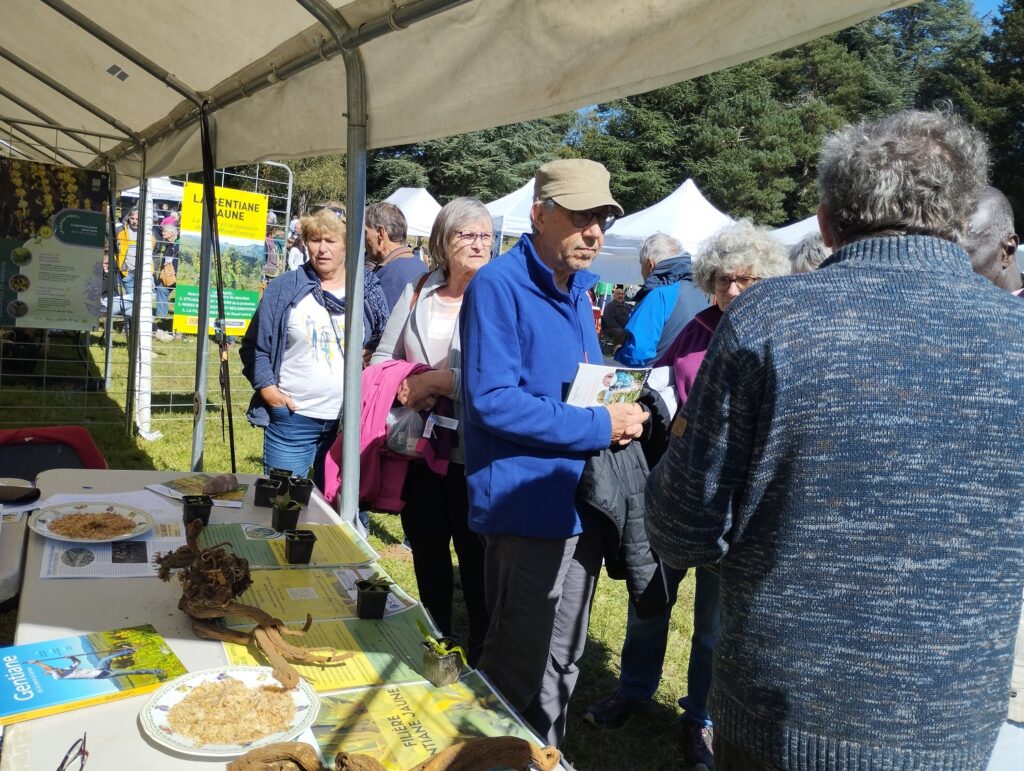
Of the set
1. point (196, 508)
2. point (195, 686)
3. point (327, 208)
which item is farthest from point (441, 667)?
point (327, 208)

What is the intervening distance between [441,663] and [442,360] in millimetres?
1466

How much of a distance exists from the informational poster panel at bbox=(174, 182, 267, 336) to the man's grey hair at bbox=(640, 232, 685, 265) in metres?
3.94

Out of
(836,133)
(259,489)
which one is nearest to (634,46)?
(836,133)

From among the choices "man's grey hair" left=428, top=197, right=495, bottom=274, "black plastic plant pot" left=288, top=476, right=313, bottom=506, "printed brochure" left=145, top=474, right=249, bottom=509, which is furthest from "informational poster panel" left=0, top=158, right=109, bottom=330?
"black plastic plant pot" left=288, top=476, right=313, bottom=506

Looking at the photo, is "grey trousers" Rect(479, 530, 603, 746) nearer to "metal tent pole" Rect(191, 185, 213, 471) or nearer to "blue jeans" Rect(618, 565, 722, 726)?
"blue jeans" Rect(618, 565, 722, 726)

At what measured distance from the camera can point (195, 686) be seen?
133 cm

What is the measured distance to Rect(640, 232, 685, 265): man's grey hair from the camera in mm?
4641

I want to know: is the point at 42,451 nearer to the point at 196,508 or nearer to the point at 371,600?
the point at 196,508

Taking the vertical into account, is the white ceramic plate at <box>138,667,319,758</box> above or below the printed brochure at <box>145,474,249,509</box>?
below

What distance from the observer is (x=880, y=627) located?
1.14 metres

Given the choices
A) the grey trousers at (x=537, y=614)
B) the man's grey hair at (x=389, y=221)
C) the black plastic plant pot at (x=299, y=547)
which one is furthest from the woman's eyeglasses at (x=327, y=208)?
the grey trousers at (x=537, y=614)

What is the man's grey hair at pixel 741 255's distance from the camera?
2.63 meters

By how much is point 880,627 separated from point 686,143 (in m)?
37.3

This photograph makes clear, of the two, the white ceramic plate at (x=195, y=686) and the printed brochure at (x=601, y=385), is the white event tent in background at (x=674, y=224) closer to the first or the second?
the printed brochure at (x=601, y=385)
